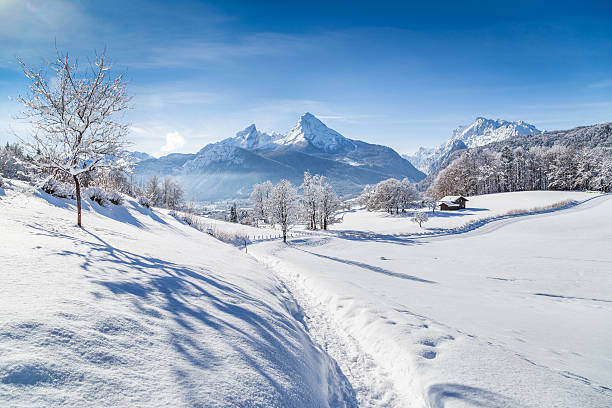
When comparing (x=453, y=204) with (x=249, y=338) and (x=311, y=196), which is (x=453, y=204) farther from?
(x=249, y=338)

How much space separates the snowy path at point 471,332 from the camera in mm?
3939

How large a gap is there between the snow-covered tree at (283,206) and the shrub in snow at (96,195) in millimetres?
18777

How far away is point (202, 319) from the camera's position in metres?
4.07

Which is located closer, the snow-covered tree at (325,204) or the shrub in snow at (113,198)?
the shrub in snow at (113,198)

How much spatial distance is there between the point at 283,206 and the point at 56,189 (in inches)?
859

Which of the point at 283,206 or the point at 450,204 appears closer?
the point at 283,206

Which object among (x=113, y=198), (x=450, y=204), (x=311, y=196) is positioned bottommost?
(x=450, y=204)

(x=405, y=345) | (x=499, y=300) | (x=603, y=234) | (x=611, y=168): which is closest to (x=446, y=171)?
(x=611, y=168)

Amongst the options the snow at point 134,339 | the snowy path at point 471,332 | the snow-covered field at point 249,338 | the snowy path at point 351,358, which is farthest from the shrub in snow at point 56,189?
the snowy path at point 351,358

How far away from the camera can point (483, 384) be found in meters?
3.89

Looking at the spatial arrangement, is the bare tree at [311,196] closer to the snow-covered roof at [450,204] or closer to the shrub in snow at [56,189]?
the shrub in snow at [56,189]

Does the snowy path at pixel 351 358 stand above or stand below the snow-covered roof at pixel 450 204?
below

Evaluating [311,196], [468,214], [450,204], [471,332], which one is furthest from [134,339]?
[450,204]

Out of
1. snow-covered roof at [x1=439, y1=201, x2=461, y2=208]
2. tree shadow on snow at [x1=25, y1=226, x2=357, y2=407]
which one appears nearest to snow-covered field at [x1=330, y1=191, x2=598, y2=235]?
snow-covered roof at [x1=439, y1=201, x2=461, y2=208]
